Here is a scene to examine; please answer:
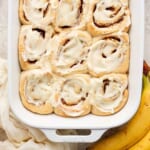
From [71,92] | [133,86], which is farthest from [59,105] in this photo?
[133,86]

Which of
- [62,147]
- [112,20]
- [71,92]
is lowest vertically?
[62,147]

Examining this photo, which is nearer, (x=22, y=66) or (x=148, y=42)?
(x=22, y=66)

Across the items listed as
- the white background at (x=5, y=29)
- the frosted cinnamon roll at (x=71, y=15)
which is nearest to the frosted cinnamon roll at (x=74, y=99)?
the frosted cinnamon roll at (x=71, y=15)

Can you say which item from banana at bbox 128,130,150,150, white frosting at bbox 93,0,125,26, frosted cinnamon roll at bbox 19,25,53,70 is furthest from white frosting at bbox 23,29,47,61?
banana at bbox 128,130,150,150

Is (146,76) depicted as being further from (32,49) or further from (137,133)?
(32,49)

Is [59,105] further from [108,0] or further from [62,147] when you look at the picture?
[108,0]

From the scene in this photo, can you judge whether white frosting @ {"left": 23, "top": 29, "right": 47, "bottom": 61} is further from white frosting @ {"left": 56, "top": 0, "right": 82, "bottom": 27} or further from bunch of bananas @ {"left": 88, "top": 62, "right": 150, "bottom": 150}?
bunch of bananas @ {"left": 88, "top": 62, "right": 150, "bottom": 150}

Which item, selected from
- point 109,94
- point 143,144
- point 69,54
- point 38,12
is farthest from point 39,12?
point 143,144
